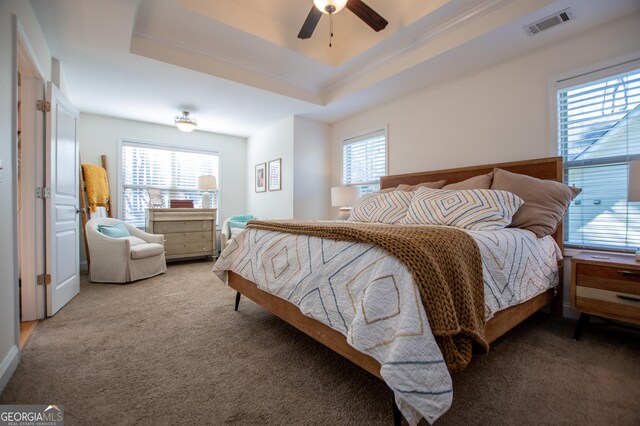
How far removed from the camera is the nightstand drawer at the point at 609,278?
1.66 meters

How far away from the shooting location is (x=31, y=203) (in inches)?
87.4

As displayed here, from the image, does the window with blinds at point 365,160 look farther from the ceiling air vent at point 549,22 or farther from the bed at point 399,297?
the ceiling air vent at point 549,22

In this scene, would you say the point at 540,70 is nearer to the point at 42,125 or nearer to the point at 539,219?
the point at 539,219

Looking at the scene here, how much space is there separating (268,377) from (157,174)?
4.64 m

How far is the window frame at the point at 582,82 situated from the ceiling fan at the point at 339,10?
162 centimetres

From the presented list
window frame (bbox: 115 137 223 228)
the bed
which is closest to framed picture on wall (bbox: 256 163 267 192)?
window frame (bbox: 115 137 223 228)

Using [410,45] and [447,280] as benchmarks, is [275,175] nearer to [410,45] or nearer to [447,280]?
[410,45]

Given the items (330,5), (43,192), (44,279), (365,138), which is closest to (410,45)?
(330,5)

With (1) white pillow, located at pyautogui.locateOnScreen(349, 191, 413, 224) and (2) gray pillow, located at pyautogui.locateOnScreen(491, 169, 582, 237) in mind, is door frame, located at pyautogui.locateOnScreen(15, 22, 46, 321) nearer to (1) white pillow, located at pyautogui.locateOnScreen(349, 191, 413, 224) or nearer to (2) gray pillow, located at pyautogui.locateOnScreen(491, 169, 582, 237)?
(1) white pillow, located at pyautogui.locateOnScreen(349, 191, 413, 224)

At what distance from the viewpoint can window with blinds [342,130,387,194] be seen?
401cm

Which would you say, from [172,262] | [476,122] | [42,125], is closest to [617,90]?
[476,122]

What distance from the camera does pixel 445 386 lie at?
3.04 feet

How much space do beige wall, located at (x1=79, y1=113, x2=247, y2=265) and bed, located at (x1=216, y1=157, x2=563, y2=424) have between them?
3.55 meters

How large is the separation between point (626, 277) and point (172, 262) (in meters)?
5.29
